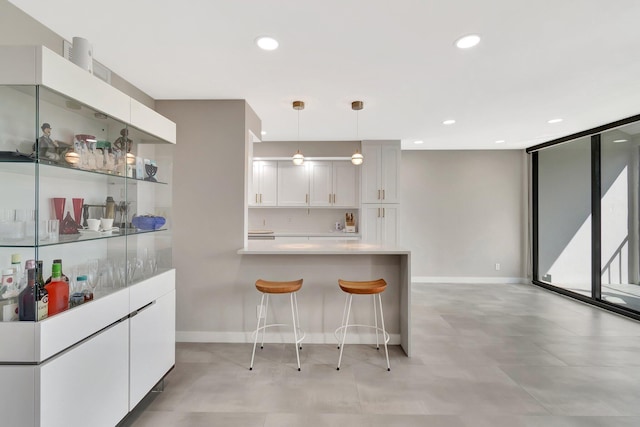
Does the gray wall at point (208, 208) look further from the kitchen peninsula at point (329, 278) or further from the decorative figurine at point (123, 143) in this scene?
the decorative figurine at point (123, 143)

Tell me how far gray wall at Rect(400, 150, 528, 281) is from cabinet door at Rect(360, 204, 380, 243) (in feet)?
3.57

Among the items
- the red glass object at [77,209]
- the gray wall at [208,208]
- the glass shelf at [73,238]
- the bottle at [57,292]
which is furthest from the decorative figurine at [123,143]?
the gray wall at [208,208]

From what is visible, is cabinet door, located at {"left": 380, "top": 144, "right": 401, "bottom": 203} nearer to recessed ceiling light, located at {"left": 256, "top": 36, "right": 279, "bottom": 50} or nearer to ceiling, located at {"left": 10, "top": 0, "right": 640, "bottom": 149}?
ceiling, located at {"left": 10, "top": 0, "right": 640, "bottom": 149}

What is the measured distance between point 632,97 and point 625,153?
1.39 m

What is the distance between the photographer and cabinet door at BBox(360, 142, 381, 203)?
17.8 feet

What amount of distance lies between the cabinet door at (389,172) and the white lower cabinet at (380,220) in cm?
16

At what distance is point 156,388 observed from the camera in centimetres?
241

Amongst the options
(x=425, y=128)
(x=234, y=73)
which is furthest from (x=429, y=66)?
(x=425, y=128)

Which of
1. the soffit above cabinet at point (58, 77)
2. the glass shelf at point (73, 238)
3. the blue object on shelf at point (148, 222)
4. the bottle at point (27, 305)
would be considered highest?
the soffit above cabinet at point (58, 77)

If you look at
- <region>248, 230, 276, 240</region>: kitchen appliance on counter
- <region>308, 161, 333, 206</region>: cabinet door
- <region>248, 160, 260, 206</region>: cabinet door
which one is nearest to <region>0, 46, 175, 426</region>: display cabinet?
<region>248, 230, 276, 240</region>: kitchen appliance on counter

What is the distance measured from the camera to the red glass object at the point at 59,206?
1630mm

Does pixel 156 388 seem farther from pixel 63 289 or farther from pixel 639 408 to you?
pixel 639 408

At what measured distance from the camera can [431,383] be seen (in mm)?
2535

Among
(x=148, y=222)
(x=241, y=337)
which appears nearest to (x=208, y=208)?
(x=148, y=222)
